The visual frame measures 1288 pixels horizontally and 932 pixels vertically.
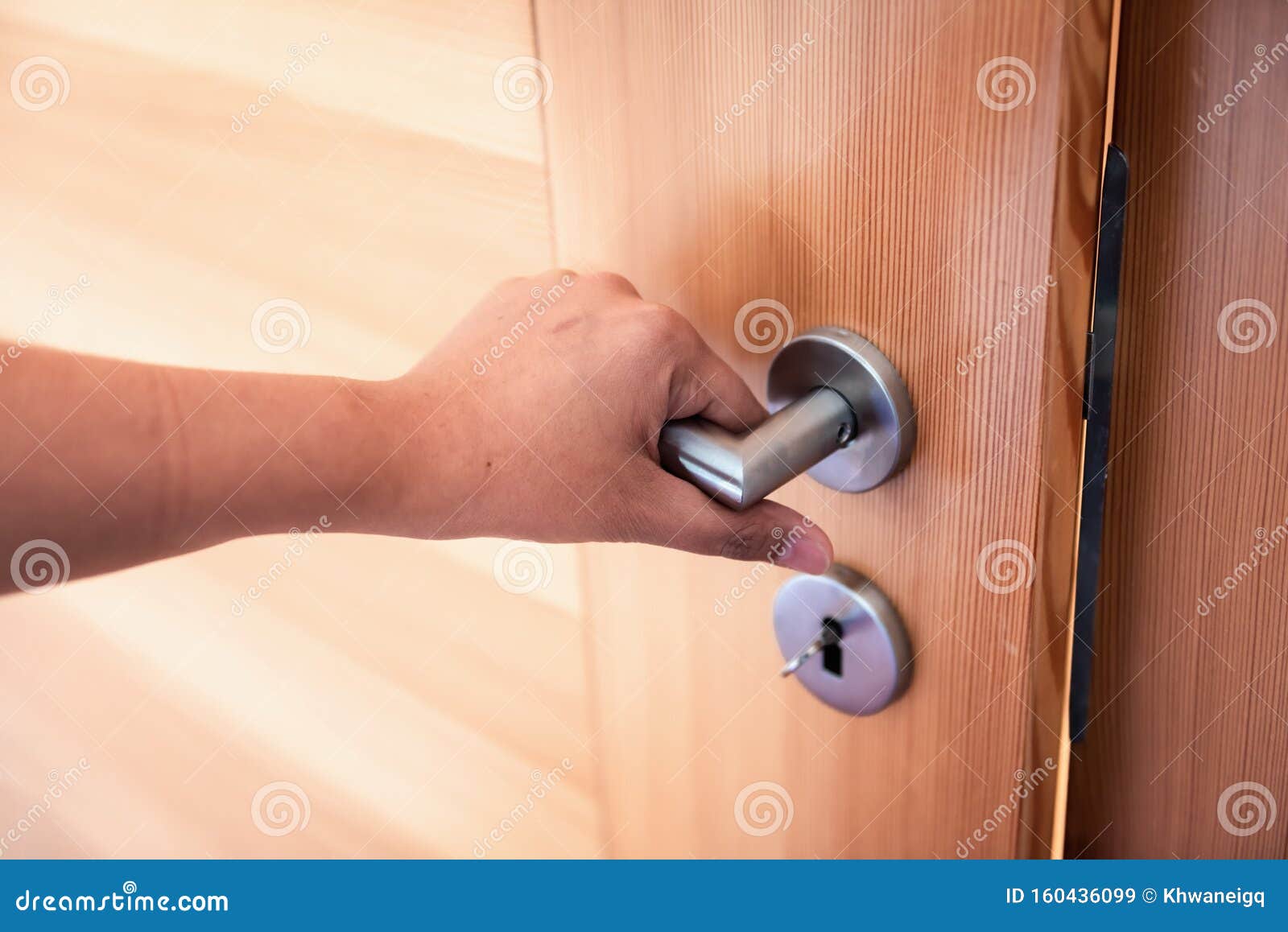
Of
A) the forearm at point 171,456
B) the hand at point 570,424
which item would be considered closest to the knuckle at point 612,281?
the hand at point 570,424

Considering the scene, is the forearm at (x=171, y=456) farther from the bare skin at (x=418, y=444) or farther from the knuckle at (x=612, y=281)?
the knuckle at (x=612, y=281)

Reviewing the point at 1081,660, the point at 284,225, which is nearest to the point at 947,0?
the point at 1081,660

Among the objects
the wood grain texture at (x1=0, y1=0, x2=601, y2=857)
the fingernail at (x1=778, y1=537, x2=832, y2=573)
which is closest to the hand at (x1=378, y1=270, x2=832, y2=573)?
the fingernail at (x1=778, y1=537, x2=832, y2=573)

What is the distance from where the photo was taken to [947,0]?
0.32 m

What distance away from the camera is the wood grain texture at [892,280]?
0.32 metres

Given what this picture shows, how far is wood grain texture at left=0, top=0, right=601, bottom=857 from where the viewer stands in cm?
60

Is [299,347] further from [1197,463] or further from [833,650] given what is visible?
[1197,463]

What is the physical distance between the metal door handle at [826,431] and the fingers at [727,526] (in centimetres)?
1

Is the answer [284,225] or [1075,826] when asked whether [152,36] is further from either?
[1075,826]

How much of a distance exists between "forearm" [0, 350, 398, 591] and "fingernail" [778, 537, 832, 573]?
0.58ft

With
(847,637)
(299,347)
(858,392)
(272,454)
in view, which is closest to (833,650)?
(847,637)

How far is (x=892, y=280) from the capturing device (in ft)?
1.19
